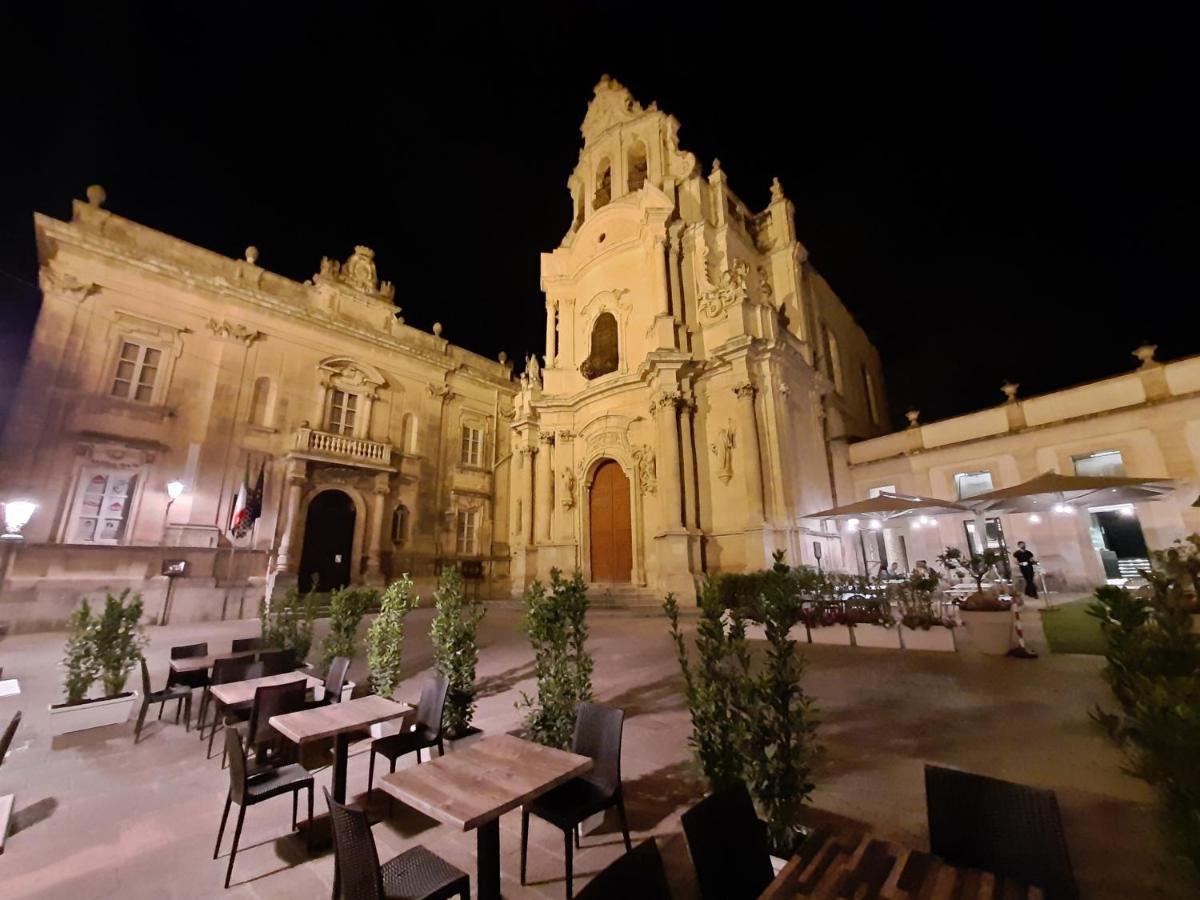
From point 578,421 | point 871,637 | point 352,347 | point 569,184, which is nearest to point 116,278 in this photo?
point 352,347

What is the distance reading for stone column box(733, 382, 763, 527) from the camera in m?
13.5

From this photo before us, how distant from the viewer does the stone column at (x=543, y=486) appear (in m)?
18.0

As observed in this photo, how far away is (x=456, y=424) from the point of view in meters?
21.6

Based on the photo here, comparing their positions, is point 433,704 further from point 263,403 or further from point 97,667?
point 263,403

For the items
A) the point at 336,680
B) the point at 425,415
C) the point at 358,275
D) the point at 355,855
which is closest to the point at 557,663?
the point at 355,855

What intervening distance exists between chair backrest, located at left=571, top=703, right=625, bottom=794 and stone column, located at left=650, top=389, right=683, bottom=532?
10.8m

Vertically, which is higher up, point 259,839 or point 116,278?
point 116,278

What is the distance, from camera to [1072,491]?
11.0 meters

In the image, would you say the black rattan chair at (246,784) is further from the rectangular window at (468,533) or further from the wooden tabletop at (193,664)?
the rectangular window at (468,533)

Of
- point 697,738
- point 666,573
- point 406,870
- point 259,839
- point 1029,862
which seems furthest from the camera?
point 666,573

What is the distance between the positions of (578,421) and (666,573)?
690 centimetres

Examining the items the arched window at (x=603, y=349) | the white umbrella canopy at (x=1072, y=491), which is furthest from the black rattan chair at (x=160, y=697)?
the arched window at (x=603, y=349)

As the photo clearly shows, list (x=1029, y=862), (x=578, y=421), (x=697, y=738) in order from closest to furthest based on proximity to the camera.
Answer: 1. (x=1029, y=862)
2. (x=697, y=738)
3. (x=578, y=421)

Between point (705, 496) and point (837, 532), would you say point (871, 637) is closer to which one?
point (705, 496)
